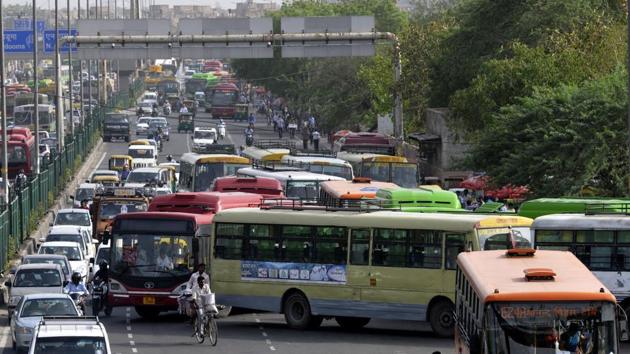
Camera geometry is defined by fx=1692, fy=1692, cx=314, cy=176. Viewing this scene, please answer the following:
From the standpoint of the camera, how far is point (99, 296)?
112 ft

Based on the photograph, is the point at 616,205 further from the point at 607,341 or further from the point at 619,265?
the point at 607,341

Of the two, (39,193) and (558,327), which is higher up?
(558,327)

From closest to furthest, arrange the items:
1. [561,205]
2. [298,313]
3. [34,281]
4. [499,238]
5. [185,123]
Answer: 1. [499,238]
2. [298,313]
3. [561,205]
4. [34,281]
5. [185,123]

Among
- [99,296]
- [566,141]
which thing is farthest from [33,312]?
[566,141]

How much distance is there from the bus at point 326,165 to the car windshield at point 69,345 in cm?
2988

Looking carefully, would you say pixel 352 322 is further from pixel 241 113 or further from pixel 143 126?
pixel 241 113

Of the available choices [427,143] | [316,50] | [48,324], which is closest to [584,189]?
[48,324]

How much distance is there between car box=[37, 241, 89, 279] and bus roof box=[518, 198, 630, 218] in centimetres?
1151

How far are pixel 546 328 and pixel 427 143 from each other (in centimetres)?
5342

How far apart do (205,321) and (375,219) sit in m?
3.68

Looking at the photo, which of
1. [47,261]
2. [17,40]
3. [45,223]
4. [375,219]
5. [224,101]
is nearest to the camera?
[375,219]

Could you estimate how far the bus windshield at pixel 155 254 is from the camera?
33.3 m

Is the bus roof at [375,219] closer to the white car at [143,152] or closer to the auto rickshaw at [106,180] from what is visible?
the auto rickshaw at [106,180]

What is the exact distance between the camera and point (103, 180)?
62.5 meters
